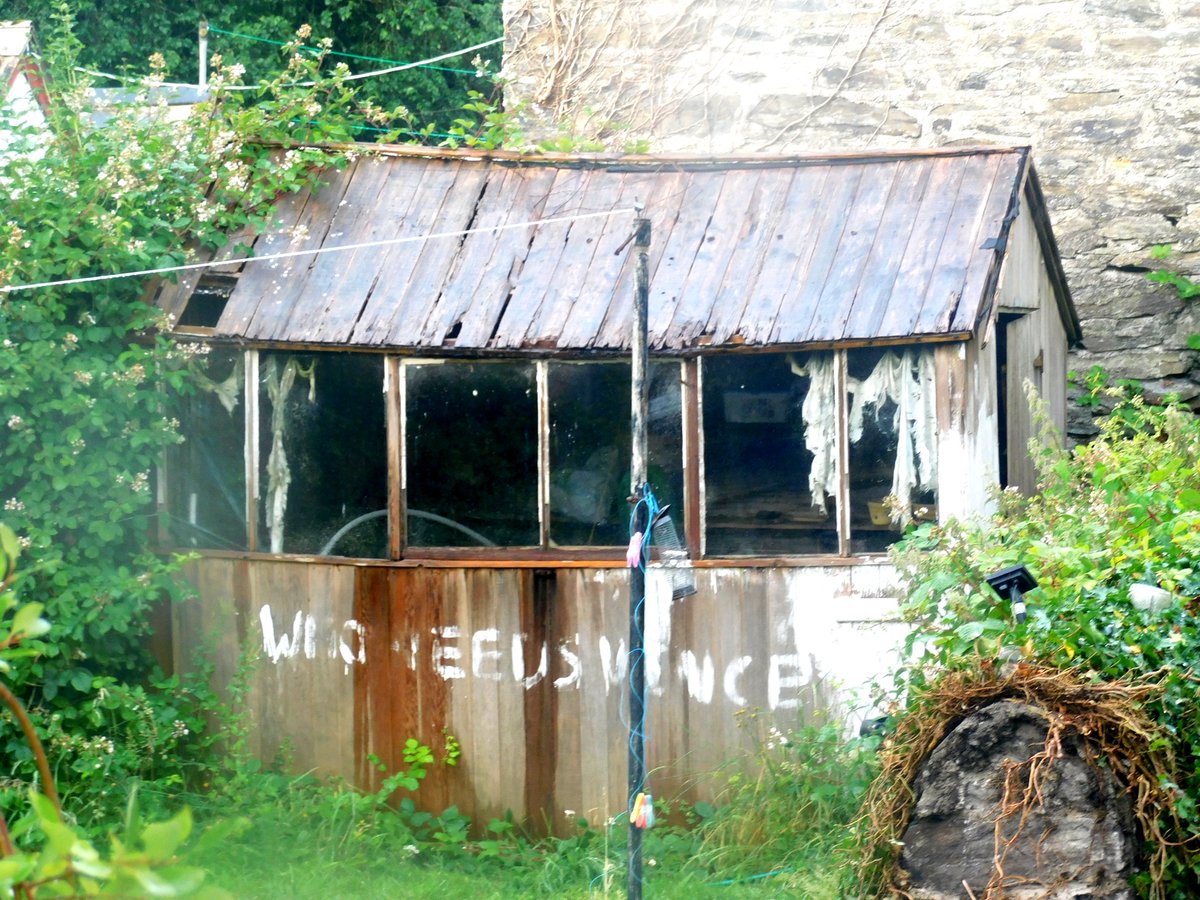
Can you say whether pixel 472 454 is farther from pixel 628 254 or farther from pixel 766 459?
pixel 766 459

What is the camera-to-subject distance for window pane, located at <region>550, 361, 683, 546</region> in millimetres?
7453

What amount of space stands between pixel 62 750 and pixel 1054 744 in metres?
4.62

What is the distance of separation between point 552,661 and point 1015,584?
9.74ft

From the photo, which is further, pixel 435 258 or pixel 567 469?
pixel 435 258

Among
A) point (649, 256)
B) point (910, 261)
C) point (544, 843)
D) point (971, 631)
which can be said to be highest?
point (649, 256)

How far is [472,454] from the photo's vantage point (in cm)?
754

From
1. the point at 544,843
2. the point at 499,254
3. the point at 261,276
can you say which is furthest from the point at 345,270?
the point at 544,843

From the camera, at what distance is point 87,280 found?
23.2 feet

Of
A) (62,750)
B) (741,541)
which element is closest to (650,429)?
(741,541)

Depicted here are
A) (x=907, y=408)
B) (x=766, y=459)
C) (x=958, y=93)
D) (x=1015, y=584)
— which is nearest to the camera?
(x=1015, y=584)

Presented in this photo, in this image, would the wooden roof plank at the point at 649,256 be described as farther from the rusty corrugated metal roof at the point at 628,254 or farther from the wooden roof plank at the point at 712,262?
the wooden roof plank at the point at 712,262

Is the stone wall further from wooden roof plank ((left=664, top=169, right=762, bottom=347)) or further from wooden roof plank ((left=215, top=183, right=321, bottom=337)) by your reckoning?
wooden roof plank ((left=215, top=183, right=321, bottom=337))

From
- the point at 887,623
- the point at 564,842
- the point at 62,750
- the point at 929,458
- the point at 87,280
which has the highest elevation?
the point at 87,280

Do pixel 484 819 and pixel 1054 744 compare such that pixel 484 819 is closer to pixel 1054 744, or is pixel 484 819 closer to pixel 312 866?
Answer: pixel 312 866
